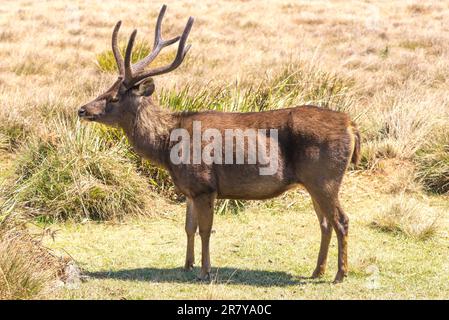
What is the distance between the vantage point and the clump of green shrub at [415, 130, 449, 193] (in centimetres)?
1248

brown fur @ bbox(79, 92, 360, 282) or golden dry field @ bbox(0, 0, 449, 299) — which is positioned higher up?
brown fur @ bbox(79, 92, 360, 282)

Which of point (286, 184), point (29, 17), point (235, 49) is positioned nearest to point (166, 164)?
point (286, 184)

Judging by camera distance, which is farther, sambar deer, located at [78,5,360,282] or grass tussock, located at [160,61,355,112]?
grass tussock, located at [160,61,355,112]

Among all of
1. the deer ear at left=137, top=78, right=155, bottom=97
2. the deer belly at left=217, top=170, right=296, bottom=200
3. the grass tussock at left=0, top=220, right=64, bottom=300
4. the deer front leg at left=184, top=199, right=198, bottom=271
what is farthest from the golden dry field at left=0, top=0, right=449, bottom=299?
the deer ear at left=137, top=78, right=155, bottom=97

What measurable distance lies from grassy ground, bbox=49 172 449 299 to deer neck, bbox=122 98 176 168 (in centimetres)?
135

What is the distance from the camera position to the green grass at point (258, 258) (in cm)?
800

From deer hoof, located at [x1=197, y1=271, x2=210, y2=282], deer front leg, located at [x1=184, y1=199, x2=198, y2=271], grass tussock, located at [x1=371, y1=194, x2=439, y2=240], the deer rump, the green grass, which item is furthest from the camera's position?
grass tussock, located at [x1=371, y1=194, x2=439, y2=240]

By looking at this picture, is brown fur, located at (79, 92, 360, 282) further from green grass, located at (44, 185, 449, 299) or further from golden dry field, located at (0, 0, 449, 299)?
golden dry field, located at (0, 0, 449, 299)

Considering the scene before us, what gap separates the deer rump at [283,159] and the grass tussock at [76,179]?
8.73 feet

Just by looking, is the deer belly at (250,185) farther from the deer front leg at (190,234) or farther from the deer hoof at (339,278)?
the deer hoof at (339,278)

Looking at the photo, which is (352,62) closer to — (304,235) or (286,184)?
(304,235)

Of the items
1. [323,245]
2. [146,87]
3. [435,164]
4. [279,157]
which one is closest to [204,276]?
[323,245]

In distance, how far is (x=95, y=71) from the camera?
20.5m

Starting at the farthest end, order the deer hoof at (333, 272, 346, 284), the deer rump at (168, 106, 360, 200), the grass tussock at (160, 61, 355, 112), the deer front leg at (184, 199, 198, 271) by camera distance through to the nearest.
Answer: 1. the grass tussock at (160, 61, 355, 112)
2. the deer front leg at (184, 199, 198, 271)
3. the deer hoof at (333, 272, 346, 284)
4. the deer rump at (168, 106, 360, 200)
